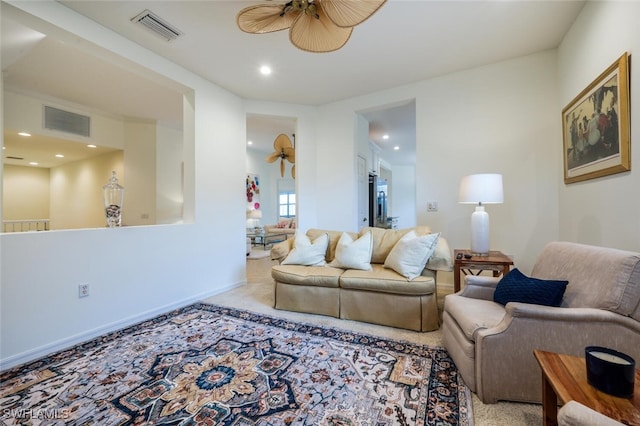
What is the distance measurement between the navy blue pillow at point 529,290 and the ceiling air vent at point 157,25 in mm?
3539

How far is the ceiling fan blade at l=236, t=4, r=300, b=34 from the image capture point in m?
1.88

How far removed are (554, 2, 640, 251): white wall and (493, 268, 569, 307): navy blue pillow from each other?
688 millimetres

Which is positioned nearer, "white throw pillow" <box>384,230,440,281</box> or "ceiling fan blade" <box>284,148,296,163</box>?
"white throw pillow" <box>384,230,440,281</box>

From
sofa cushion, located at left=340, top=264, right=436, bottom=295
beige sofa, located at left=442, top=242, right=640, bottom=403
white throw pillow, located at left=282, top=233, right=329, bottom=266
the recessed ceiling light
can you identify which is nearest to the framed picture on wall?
beige sofa, located at left=442, top=242, right=640, bottom=403

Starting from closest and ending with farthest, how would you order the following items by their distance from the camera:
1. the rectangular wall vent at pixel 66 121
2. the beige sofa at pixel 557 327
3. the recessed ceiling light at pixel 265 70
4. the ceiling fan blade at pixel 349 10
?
the beige sofa at pixel 557 327, the ceiling fan blade at pixel 349 10, the recessed ceiling light at pixel 265 70, the rectangular wall vent at pixel 66 121

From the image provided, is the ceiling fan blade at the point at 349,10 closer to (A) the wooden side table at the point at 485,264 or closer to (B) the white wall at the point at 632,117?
(B) the white wall at the point at 632,117

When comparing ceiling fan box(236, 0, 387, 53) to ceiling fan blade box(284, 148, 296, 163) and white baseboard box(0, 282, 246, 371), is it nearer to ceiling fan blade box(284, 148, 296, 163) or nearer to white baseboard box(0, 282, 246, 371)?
white baseboard box(0, 282, 246, 371)

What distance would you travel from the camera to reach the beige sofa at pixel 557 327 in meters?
1.29

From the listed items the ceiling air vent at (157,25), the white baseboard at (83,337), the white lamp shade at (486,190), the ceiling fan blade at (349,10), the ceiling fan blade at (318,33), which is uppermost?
the ceiling air vent at (157,25)

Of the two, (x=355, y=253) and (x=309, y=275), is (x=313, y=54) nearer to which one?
(x=355, y=253)

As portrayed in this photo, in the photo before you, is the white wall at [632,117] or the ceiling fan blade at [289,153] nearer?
the white wall at [632,117]

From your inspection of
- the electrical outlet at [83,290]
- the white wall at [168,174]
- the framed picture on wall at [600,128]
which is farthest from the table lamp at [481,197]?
the white wall at [168,174]

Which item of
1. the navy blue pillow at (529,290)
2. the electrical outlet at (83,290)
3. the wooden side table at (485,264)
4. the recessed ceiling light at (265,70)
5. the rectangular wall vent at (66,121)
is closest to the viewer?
the navy blue pillow at (529,290)

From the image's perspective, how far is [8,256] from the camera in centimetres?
194
